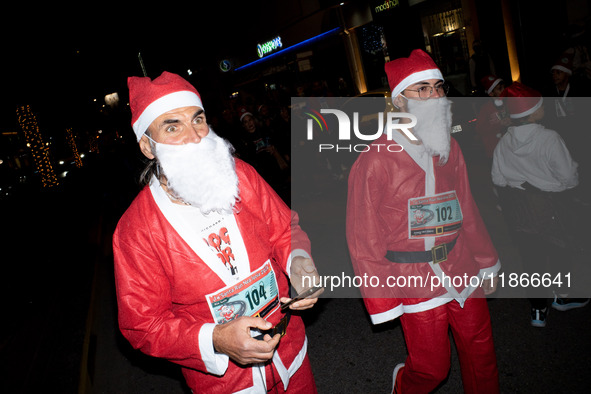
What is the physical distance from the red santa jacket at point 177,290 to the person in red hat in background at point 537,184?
2.59m

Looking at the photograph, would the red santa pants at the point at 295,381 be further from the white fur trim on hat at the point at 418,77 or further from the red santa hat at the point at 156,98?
the white fur trim on hat at the point at 418,77

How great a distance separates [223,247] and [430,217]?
54.9 inches

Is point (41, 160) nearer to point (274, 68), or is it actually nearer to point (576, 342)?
point (274, 68)

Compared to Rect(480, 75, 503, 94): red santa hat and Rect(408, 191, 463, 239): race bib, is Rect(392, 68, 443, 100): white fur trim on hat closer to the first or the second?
Rect(408, 191, 463, 239): race bib

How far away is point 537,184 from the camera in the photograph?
347 centimetres

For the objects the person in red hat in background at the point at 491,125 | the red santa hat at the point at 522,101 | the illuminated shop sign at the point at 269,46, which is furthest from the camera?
the illuminated shop sign at the point at 269,46

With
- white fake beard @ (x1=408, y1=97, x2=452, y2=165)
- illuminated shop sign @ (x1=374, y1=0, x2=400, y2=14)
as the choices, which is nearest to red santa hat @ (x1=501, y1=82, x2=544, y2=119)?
white fake beard @ (x1=408, y1=97, x2=452, y2=165)

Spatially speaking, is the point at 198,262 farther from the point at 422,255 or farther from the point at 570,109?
the point at 570,109

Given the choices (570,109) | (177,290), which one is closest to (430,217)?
(177,290)

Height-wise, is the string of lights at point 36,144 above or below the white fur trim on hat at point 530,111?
above

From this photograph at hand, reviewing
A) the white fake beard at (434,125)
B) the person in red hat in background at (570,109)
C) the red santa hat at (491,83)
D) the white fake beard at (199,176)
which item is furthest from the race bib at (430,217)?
the red santa hat at (491,83)

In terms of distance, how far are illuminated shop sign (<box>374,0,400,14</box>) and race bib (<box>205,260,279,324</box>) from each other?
613 inches

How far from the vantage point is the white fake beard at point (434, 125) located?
2504mm

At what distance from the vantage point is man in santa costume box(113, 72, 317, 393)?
1747 millimetres
